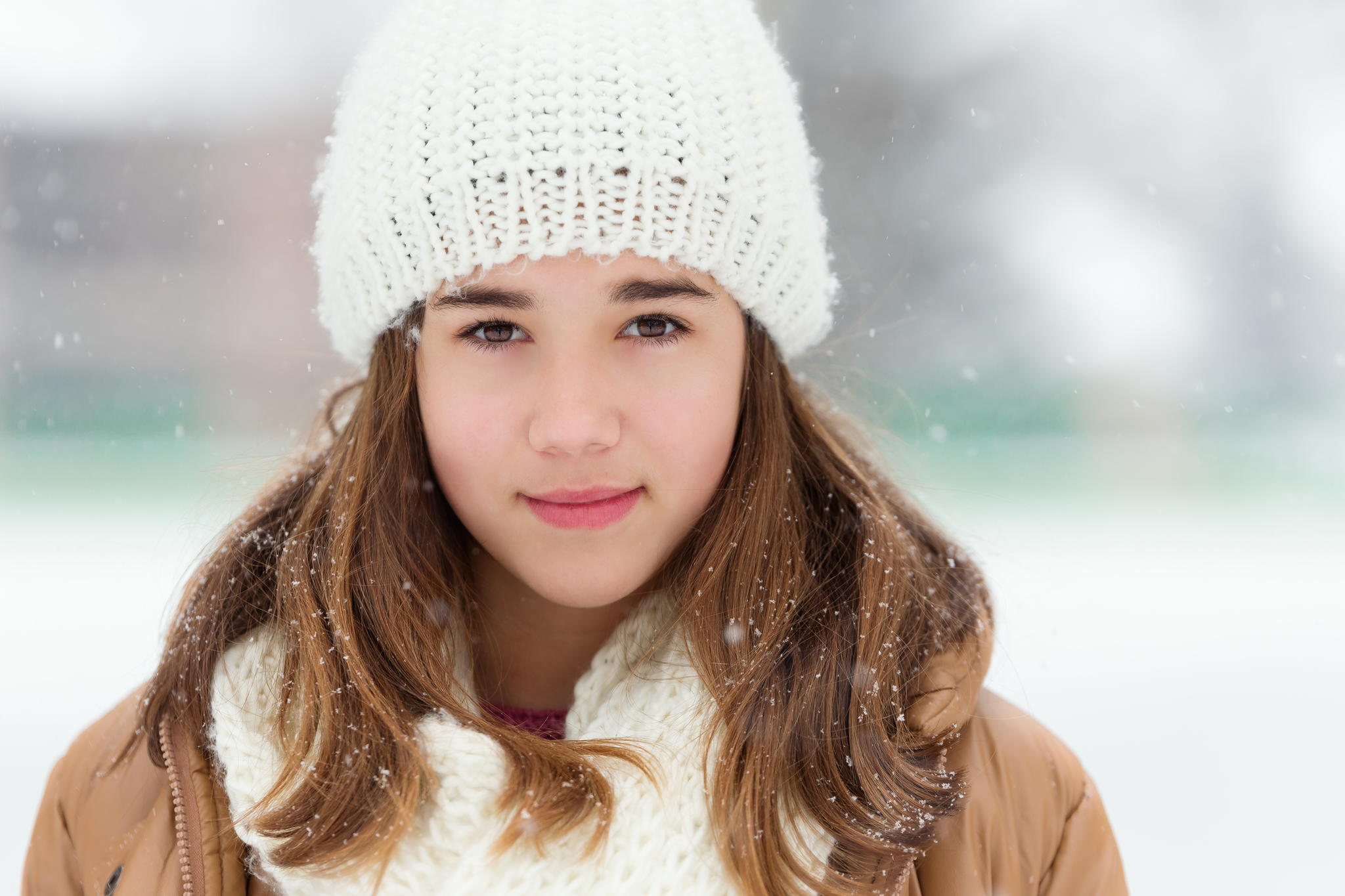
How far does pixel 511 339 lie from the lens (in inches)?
46.7

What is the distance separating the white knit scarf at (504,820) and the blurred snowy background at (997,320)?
136 cm

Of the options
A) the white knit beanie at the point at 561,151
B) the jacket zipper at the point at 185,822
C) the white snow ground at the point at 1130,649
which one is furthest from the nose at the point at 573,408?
the white snow ground at the point at 1130,649

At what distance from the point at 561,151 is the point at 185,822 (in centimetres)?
87

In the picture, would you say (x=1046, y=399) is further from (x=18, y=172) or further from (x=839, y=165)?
(x=18, y=172)

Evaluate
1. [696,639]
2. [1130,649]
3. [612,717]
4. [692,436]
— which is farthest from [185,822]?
[1130,649]

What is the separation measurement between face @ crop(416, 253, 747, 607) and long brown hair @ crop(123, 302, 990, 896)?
0.09m

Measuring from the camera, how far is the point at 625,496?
1232 millimetres

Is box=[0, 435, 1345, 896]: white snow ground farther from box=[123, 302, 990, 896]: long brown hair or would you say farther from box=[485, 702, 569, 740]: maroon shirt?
box=[485, 702, 569, 740]: maroon shirt

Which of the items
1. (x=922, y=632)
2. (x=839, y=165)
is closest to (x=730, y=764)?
(x=922, y=632)

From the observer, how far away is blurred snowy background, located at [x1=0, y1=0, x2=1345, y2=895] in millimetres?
2928

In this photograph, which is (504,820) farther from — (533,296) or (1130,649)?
(1130,649)

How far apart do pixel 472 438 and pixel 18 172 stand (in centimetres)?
458

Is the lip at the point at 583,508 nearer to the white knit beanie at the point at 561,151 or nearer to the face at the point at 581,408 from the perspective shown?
the face at the point at 581,408

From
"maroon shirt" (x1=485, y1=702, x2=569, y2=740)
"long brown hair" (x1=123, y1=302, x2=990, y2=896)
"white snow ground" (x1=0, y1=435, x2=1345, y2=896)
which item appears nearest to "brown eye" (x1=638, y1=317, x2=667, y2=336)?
"long brown hair" (x1=123, y1=302, x2=990, y2=896)
